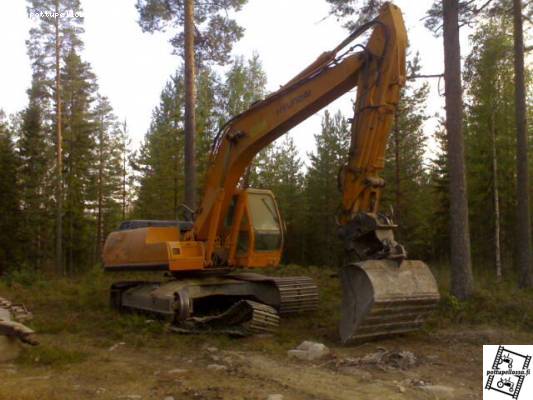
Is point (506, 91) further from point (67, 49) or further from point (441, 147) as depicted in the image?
point (67, 49)

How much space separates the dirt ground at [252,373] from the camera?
561cm

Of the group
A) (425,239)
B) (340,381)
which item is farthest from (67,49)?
(340,381)

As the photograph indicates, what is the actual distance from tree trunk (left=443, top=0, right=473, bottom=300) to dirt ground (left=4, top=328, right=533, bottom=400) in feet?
6.22

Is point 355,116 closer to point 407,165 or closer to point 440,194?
point 407,165

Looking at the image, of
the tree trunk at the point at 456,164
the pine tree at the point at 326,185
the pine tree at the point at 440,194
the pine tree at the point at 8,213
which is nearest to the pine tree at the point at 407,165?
the pine tree at the point at 440,194

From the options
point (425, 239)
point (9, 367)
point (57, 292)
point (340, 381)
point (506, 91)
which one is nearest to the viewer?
point (340, 381)

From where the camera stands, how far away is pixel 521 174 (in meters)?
14.1

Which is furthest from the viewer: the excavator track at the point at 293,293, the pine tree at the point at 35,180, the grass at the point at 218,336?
the pine tree at the point at 35,180

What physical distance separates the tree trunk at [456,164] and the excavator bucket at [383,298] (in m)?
2.65

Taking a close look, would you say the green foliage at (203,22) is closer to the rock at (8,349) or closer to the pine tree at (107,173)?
the rock at (8,349)

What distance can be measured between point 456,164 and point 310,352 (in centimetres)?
503

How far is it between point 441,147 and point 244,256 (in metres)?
21.2

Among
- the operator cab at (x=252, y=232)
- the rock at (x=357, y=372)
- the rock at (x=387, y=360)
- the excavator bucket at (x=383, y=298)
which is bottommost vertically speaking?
the rock at (x=357, y=372)

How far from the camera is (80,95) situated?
3169 centimetres
